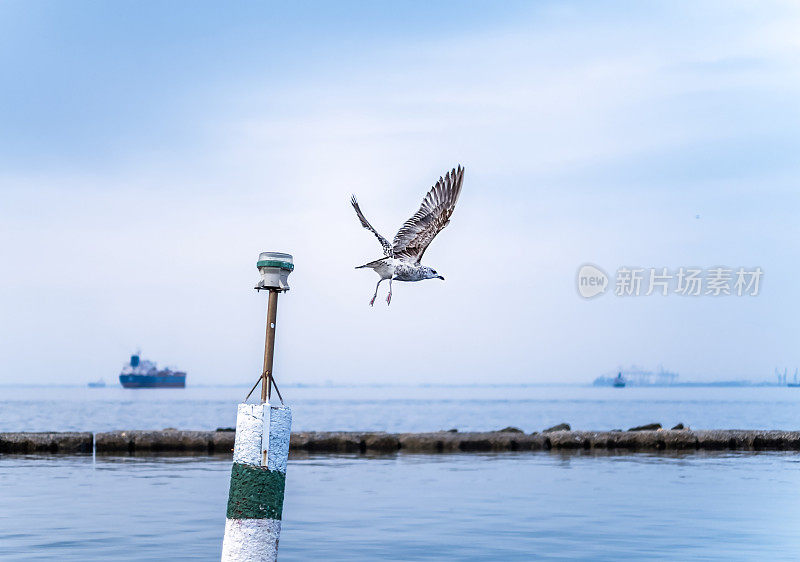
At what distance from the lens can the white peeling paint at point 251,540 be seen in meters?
9.98

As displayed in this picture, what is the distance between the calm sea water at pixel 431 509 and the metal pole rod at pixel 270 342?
7923 mm

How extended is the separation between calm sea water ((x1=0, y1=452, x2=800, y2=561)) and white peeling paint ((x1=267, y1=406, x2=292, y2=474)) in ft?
25.2

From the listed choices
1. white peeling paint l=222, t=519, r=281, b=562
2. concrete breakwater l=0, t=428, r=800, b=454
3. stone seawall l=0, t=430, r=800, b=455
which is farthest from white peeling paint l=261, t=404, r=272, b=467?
concrete breakwater l=0, t=428, r=800, b=454

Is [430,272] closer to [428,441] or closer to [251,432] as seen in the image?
[251,432]

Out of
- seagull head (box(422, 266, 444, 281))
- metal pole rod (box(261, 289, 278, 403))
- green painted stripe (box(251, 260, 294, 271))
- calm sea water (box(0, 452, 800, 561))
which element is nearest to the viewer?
metal pole rod (box(261, 289, 278, 403))

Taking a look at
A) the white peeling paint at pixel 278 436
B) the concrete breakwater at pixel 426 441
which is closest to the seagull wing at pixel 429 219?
the white peeling paint at pixel 278 436

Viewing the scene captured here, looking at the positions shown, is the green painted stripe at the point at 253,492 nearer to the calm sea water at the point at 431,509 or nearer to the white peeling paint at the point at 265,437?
the white peeling paint at the point at 265,437

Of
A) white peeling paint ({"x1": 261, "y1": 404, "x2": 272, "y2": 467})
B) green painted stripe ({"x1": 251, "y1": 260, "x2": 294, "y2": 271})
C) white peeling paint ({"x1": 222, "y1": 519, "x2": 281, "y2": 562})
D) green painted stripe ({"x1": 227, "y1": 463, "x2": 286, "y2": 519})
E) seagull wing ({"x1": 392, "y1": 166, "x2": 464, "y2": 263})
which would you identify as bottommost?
white peeling paint ({"x1": 222, "y1": 519, "x2": 281, "y2": 562})

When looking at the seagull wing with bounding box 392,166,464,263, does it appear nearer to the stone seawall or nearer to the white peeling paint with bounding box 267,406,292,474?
the white peeling paint with bounding box 267,406,292,474

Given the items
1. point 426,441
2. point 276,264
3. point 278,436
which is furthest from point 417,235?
point 426,441

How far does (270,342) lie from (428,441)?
28654 mm

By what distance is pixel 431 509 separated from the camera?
22.9 meters

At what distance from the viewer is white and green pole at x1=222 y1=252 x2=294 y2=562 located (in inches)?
393

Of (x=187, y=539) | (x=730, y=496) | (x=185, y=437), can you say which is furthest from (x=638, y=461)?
(x=187, y=539)
